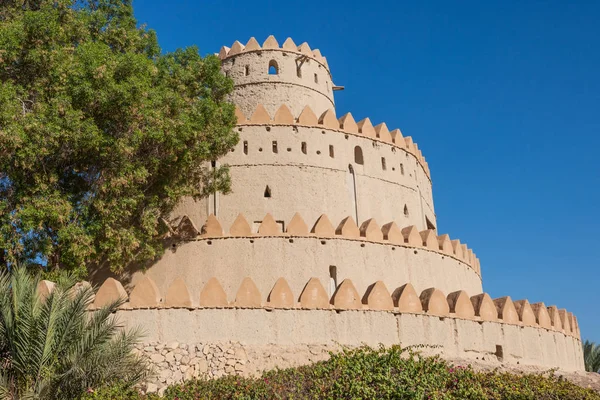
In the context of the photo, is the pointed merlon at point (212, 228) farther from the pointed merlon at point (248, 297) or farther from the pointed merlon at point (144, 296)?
the pointed merlon at point (144, 296)

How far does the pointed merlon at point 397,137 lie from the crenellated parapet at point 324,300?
23.5ft

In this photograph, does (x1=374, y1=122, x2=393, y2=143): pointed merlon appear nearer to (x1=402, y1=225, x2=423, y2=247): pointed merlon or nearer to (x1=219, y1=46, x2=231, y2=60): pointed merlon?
(x1=402, y1=225, x2=423, y2=247): pointed merlon

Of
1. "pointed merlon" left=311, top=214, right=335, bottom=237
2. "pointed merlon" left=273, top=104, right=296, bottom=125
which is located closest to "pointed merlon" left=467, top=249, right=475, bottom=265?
"pointed merlon" left=311, top=214, right=335, bottom=237

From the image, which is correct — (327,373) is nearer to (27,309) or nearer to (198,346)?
(198,346)

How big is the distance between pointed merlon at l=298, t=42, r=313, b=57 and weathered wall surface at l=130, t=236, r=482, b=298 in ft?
31.6

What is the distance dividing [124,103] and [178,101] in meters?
1.77

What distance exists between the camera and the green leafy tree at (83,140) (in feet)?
47.3

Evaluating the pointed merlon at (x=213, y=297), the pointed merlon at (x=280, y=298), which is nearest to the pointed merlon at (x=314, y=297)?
the pointed merlon at (x=280, y=298)

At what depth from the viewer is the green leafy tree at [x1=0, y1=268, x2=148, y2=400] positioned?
1055cm

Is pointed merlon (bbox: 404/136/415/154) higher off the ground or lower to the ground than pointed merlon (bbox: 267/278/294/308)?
higher

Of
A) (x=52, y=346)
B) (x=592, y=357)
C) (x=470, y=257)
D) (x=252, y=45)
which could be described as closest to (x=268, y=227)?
(x=52, y=346)

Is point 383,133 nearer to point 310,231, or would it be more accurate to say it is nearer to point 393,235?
point 393,235

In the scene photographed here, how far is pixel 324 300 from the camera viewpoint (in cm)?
1510

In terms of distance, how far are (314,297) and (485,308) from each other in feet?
15.8
